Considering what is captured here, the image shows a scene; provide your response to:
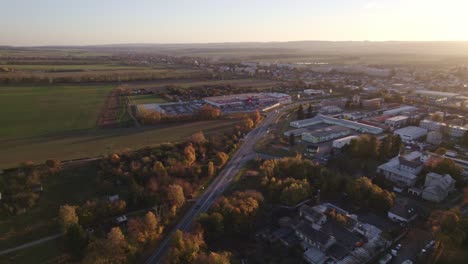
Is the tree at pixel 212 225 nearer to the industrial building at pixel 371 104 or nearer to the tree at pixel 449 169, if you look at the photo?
the tree at pixel 449 169

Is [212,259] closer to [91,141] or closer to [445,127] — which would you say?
[91,141]

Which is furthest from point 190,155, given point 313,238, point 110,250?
point 313,238

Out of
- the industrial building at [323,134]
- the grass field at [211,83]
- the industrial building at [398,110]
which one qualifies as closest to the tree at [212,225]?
the industrial building at [323,134]

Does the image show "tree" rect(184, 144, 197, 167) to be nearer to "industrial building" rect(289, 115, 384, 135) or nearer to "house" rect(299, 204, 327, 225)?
"house" rect(299, 204, 327, 225)

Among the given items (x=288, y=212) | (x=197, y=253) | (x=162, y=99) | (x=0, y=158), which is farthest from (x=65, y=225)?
(x=162, y=99)

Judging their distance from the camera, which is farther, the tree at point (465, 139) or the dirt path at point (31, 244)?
the tree at point (465, 139)

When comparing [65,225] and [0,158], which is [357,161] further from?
[0,158]
